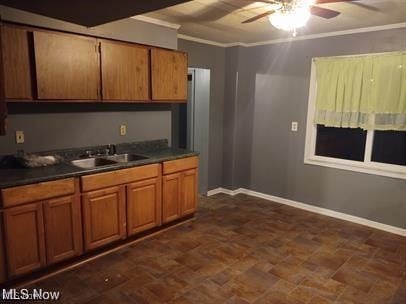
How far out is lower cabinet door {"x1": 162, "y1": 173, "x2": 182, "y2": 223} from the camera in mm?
3424

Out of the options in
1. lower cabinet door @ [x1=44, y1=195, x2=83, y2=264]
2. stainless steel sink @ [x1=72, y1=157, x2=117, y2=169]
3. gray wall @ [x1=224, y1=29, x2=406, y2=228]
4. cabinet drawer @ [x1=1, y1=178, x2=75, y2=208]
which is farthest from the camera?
gray wall @ [x1=224, y1=29, x2=406, y2=228]

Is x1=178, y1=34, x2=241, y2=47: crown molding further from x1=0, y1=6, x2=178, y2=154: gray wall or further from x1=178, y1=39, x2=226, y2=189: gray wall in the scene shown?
x1=0, y1=6, x2=178, y2=154: gray wall

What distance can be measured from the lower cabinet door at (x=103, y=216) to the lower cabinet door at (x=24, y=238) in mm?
383

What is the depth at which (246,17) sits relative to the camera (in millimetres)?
3240

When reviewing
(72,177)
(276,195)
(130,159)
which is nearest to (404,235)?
(276,195)

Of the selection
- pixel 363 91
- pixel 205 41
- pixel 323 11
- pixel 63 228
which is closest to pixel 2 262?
pixel 63 228

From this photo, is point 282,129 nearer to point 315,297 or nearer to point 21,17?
point 315,297

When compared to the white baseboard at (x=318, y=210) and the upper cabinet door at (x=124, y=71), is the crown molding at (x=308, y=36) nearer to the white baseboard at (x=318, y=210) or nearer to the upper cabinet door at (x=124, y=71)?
the upper cabinet door at (x=124, y=71)

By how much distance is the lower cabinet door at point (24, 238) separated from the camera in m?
2.31

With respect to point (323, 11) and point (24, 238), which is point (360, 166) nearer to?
point (323, 11)

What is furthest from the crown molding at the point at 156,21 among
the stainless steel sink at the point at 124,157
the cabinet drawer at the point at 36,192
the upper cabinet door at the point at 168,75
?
the cabinet drawer at the point at 36,192

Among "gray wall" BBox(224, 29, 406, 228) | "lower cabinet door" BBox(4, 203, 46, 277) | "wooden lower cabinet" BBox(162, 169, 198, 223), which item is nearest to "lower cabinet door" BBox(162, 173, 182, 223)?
"wooden lower cabinet" BBox(162, 169, 198, 223)

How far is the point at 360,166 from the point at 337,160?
0.31m

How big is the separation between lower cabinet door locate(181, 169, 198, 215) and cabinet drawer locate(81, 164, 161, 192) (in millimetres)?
468
